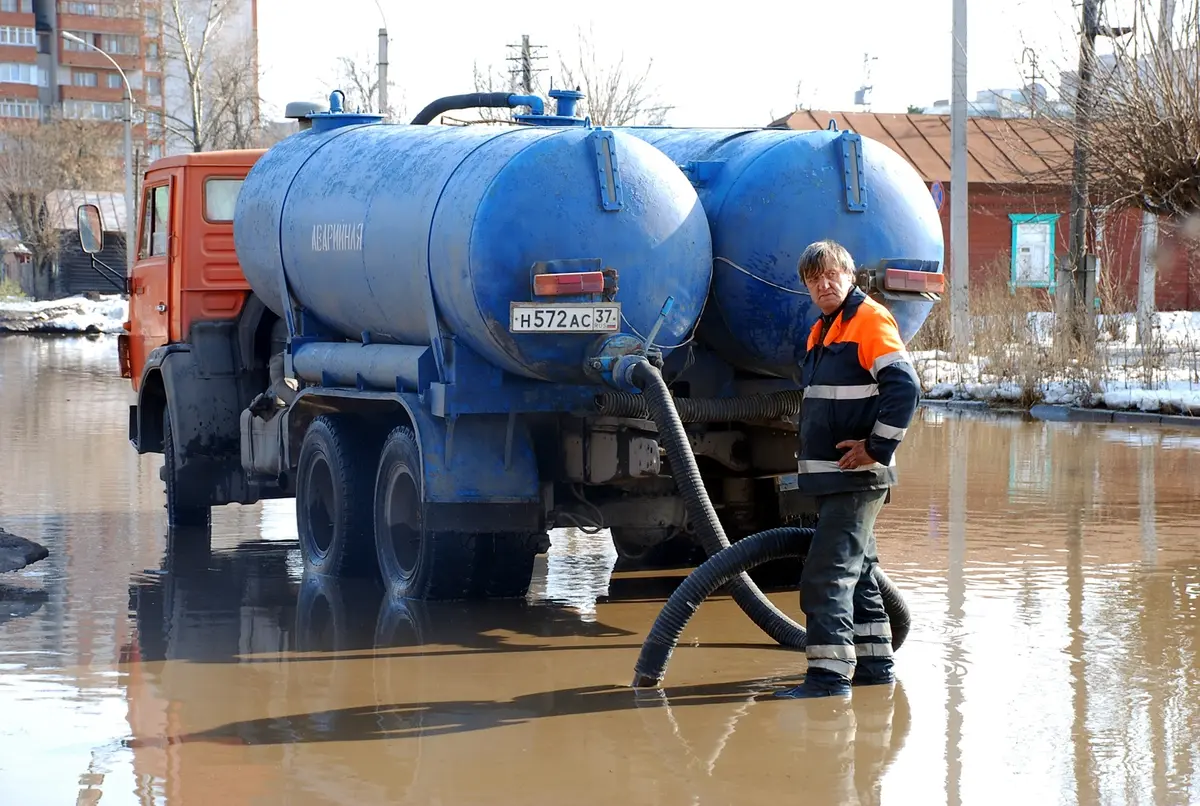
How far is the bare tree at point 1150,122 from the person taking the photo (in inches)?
818

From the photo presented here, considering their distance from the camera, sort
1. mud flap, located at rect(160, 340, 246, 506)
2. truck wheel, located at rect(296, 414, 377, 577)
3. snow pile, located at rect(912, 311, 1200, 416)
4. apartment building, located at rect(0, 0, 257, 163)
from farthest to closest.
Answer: apartment building, located at rect(0, 0, 257, 163), snow pile, located at rect(912, 311, 1200, 416), mud flap, located at rect(160, 340, 246, 506), truck wheel, located at rect(296, 414, 377, 577)

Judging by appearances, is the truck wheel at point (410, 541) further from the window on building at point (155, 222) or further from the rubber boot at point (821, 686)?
the window on building at point (155, 222)

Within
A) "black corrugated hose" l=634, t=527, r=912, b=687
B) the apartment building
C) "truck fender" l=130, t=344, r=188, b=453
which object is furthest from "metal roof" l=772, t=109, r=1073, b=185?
the apartment building

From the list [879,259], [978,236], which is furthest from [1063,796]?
[978,236]

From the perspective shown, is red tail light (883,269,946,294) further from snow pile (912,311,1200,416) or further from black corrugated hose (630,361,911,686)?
snow pile (912,311,1200,416)

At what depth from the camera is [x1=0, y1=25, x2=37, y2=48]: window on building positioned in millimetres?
112062

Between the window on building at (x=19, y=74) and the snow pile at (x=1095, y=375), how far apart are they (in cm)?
10121

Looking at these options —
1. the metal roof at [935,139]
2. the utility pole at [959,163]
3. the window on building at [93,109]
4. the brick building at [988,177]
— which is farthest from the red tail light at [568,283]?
the window on building at [93,109]

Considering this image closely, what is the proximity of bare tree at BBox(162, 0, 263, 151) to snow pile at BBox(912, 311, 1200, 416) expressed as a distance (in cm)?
3658

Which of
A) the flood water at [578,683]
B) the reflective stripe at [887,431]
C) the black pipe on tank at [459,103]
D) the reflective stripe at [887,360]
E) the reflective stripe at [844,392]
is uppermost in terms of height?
the black pipe on tank at [459,103]

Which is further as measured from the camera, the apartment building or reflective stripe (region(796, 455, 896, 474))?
the apartment building

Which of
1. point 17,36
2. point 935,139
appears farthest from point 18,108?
point 935,139

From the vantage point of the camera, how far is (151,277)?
1281 cm

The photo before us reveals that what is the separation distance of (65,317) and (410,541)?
141ft
